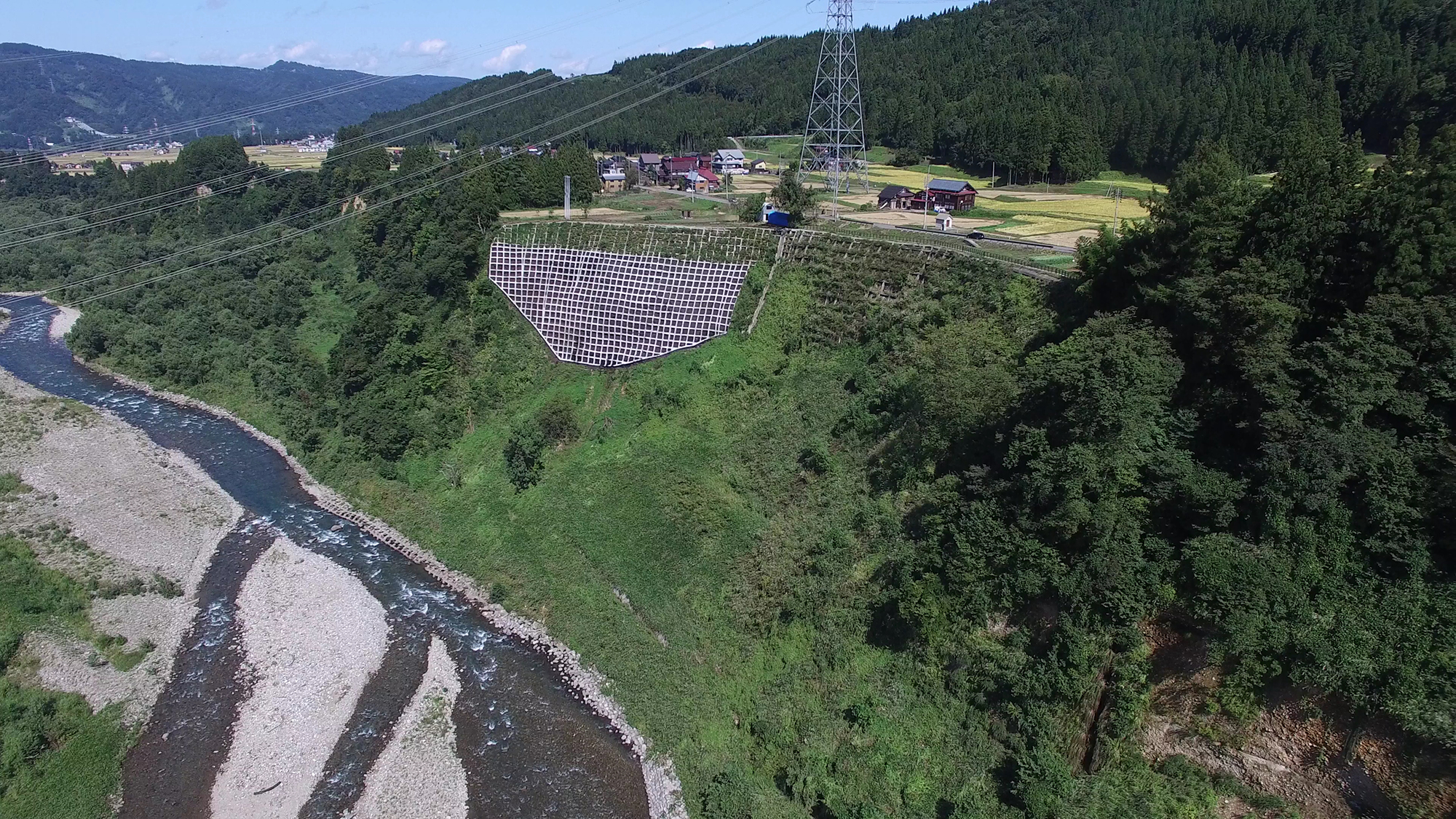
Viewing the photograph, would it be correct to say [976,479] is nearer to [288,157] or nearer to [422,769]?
[422,769]

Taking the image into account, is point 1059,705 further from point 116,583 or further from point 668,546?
point 116,583

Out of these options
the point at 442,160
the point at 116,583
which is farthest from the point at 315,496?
the point at 442,160

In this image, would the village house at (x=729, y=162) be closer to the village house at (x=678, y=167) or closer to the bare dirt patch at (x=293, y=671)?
the village house at (x=678, y=167)

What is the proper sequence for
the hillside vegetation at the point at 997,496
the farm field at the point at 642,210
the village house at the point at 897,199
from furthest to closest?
the village house at the point at 897,199, the farm field at the point at 642,210, the hillside vegetation at the point at 997,496

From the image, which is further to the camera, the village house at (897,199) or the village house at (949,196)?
the village house at (897,199)

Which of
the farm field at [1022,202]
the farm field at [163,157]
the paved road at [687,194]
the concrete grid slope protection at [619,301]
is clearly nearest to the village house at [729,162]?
the farm field at [1022,202]

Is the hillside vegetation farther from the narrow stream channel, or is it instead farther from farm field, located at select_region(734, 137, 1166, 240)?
farm field, located at select_region(734, 137, 1166, 240)

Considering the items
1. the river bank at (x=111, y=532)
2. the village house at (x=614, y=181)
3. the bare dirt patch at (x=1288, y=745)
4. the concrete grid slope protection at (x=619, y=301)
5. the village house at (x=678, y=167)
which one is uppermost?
the village house at (x=678, y=167)
